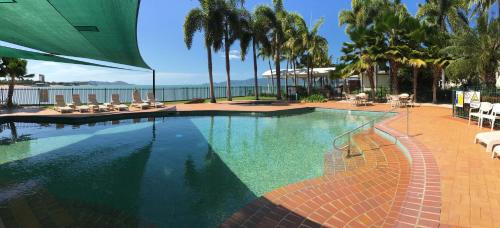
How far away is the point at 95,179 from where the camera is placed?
588 centimetres

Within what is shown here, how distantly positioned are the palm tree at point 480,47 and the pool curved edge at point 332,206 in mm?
11175

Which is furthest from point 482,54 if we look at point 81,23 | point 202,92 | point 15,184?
point 202,92

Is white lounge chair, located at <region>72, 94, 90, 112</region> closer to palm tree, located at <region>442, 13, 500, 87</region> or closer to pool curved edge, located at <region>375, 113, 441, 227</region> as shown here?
pool curved edge, located at <region>375, 113, 441, 227</region>

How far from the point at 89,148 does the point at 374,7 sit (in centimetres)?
2336

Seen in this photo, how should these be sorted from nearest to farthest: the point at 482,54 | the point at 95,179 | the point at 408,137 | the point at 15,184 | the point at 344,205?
the point at 344,205, the point at 15,184, the point at 95,179, the point at 408,137, the point at 482,54

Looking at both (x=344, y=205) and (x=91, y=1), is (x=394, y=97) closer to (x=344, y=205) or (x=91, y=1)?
(x=344, y=205)

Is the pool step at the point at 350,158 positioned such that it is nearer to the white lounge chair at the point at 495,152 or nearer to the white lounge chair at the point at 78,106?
the white lounge chair at the point at 495,152

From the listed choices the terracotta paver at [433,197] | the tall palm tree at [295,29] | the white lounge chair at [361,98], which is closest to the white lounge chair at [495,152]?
the terracotta paver at [433,197]

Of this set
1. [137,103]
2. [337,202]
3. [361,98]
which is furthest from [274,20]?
[337,202]

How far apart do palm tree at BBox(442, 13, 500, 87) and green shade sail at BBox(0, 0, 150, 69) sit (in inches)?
538

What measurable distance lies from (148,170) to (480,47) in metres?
14.3

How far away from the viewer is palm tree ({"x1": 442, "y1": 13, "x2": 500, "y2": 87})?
1295 cm

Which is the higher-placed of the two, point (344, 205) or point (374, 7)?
point (374, 7)

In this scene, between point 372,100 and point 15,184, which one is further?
point 372,100
